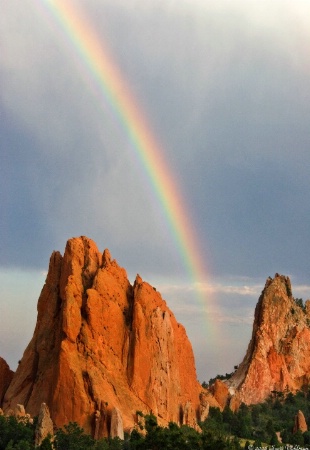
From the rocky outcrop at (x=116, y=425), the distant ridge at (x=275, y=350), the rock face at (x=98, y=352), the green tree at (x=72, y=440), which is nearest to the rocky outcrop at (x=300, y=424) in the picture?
the rock face at (x=98, y=352)

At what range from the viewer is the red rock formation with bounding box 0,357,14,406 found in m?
81.0

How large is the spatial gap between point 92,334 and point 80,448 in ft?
51.1

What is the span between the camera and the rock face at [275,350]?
112 metres

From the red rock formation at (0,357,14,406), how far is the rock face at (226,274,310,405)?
39.3m

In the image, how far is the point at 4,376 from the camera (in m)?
81.9

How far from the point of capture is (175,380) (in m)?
80.1

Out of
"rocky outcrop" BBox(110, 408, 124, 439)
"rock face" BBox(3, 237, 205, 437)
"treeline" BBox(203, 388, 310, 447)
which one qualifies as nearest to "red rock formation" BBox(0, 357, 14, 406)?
"rock face" BBox(3, 237, 205, 437)

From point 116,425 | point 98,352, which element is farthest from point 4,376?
point 116,425

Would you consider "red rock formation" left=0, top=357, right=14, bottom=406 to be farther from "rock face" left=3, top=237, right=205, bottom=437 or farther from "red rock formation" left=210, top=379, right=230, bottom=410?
"red rock formation" left=210, top=379, right=230, bottom=410

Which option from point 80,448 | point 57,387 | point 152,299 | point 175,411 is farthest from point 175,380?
point 80,448

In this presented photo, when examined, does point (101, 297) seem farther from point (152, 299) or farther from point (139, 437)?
point (139, 437)

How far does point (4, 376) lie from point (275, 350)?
4929cm

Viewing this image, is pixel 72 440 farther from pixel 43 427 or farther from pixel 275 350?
pixel 275 350

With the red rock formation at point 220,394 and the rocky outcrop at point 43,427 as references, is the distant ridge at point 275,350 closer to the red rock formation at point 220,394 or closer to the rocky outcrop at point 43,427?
the red rock formation at point 220,394
